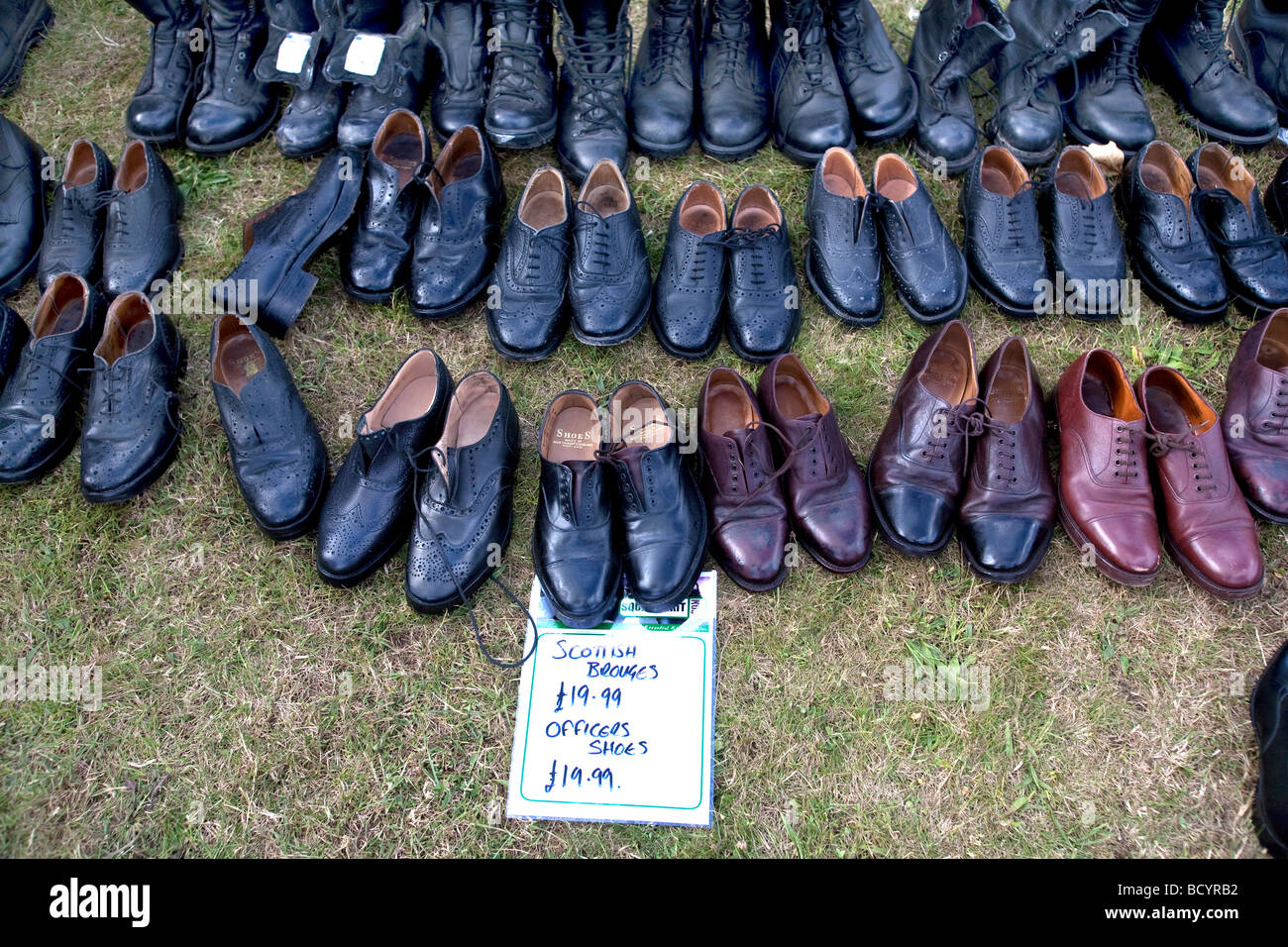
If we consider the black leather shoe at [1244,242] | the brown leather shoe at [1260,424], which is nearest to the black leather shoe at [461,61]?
the black leather shoe at [1244,242]

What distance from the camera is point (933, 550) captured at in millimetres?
2605

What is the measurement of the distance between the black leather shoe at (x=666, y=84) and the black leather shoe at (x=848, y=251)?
71cm

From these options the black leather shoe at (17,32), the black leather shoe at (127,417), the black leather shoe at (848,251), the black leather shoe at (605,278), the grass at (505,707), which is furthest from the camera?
the black leather shoe at (17,32)

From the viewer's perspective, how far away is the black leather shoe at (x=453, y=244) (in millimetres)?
3072

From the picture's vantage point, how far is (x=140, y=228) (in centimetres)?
320

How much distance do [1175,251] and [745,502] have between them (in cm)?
214

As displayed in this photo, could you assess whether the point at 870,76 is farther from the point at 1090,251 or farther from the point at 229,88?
the point at 229,88

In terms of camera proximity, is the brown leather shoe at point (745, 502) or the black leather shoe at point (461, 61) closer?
the brown leather shoe at point (745, 502)

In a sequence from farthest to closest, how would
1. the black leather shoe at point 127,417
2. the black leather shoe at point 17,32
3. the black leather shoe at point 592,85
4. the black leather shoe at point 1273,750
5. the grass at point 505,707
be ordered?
1. the black leather shoe at point 17,32
2. the black leather shoe at point 592,85
3. the black leather shoe at point 127,417
4. the grass at point 505,707
5. the black leather shoe at point 1273,750

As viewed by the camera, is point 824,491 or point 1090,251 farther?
point 1090,251

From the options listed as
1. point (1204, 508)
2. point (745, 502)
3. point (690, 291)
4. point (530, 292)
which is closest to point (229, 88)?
point (530, 292)

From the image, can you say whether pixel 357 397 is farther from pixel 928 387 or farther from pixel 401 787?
pixel 928 387

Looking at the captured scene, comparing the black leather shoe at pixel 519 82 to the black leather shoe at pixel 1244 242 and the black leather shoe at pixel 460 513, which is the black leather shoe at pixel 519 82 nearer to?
the black leather shoe at pixel 460 513
